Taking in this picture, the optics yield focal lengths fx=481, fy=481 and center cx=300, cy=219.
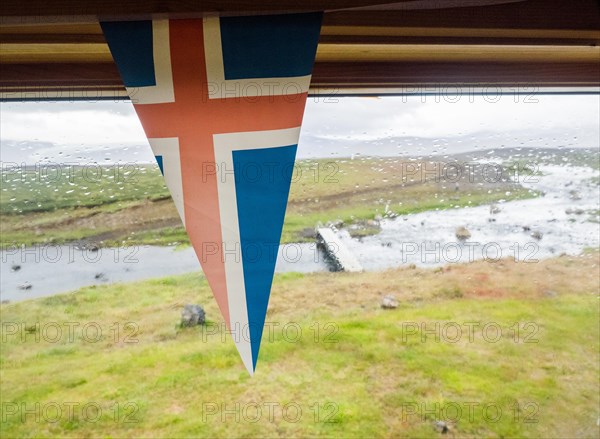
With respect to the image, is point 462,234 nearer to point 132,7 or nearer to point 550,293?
point 550,293

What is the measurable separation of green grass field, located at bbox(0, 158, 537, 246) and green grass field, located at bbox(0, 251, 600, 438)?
0.19 meters

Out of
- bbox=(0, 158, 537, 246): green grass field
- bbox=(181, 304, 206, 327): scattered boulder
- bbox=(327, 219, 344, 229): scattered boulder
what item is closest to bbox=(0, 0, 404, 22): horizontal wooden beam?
bbox=(0, 158, 537, 246): green grass field

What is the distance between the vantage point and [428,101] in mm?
1551

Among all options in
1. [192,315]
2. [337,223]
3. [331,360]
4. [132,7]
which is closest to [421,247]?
A: [337,223]

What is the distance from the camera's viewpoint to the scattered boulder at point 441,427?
1619 mm

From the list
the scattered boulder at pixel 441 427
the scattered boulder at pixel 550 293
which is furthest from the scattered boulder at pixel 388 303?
the scattered boulder at pixel 550 293

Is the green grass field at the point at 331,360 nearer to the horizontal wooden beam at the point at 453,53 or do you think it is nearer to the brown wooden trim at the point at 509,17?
the horizontal wooden beam at the point at 453,53

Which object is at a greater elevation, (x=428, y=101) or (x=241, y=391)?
(x=428, y=101)

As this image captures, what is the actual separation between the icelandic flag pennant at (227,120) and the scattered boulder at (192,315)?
0.61m

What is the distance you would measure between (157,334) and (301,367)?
0.49 meters

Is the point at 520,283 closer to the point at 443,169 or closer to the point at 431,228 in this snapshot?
the point at 431,228

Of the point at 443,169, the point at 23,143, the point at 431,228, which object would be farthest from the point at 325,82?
the point at 23,143

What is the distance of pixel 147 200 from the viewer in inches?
59.1

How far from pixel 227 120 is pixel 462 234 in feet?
3.37
